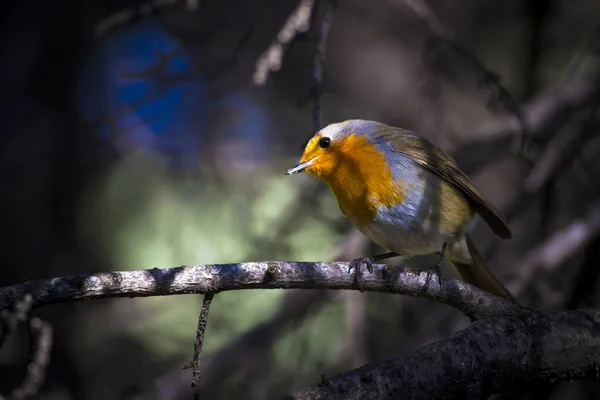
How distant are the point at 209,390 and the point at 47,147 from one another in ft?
7.32

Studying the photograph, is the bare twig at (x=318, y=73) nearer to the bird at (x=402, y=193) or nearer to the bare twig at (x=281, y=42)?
the bare twig at (x=281, y=42)

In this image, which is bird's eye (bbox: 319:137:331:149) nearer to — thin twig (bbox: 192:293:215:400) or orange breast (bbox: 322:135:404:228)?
orange breast (bbox: 322:135:404:228)

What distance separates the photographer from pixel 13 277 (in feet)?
16.0

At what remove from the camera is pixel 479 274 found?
3.93m

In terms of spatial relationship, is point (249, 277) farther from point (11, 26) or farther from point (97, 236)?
point (11, 26)

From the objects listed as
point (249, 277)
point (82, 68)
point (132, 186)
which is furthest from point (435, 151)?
point (82, 68)

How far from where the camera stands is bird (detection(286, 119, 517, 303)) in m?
3.54

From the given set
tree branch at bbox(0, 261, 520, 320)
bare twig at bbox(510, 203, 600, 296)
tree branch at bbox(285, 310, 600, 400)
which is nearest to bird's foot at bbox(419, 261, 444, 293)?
tree branch at bbox(0, 261, 520, 320)

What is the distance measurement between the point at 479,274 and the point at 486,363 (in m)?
1.44

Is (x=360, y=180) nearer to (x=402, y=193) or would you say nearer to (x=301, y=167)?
(x=402, y=193)

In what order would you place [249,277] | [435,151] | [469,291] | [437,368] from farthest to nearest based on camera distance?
[435,151], [469,291], [437,368], [249,277]

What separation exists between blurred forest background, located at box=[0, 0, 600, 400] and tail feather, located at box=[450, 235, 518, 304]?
0.20 m

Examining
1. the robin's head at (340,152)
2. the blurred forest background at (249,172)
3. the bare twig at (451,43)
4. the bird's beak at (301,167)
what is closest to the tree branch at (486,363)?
the blurred forest background at (249,172)

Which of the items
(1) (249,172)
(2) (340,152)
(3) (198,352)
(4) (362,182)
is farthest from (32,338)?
(1) (249,172)
